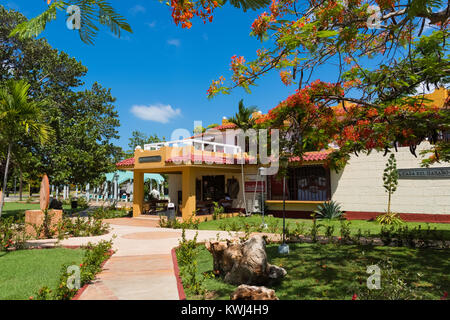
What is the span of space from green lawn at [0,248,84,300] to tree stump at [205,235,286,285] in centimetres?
305

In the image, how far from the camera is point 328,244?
919 cm

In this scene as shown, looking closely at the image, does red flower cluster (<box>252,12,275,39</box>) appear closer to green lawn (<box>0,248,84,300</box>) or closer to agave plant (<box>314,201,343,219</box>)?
Result: green lawn (<box>0,248,84,300</box>)

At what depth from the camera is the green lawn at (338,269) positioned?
198 inches

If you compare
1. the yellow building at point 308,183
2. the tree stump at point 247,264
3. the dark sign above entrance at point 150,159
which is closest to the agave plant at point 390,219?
the yellow building at point 308,183

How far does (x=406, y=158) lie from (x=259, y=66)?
40.6 feet

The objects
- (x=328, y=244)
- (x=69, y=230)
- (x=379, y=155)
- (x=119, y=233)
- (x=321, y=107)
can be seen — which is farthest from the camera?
(x=379, y=155)

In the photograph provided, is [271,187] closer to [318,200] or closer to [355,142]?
[318,200]

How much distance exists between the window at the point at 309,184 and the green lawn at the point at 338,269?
29.4ft

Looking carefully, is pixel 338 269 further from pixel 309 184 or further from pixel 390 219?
pixel 309 184

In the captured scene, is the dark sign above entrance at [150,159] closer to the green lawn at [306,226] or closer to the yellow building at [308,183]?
the yellow building at [308,183]

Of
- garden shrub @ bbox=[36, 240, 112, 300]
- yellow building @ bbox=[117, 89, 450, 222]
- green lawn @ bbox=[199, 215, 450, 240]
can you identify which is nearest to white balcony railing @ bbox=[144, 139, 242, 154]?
yellow building @ bbox=[117, 89, 450, 222]

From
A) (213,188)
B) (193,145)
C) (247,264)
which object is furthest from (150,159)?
(247,264)

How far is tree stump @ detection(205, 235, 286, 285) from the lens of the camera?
5320mm
